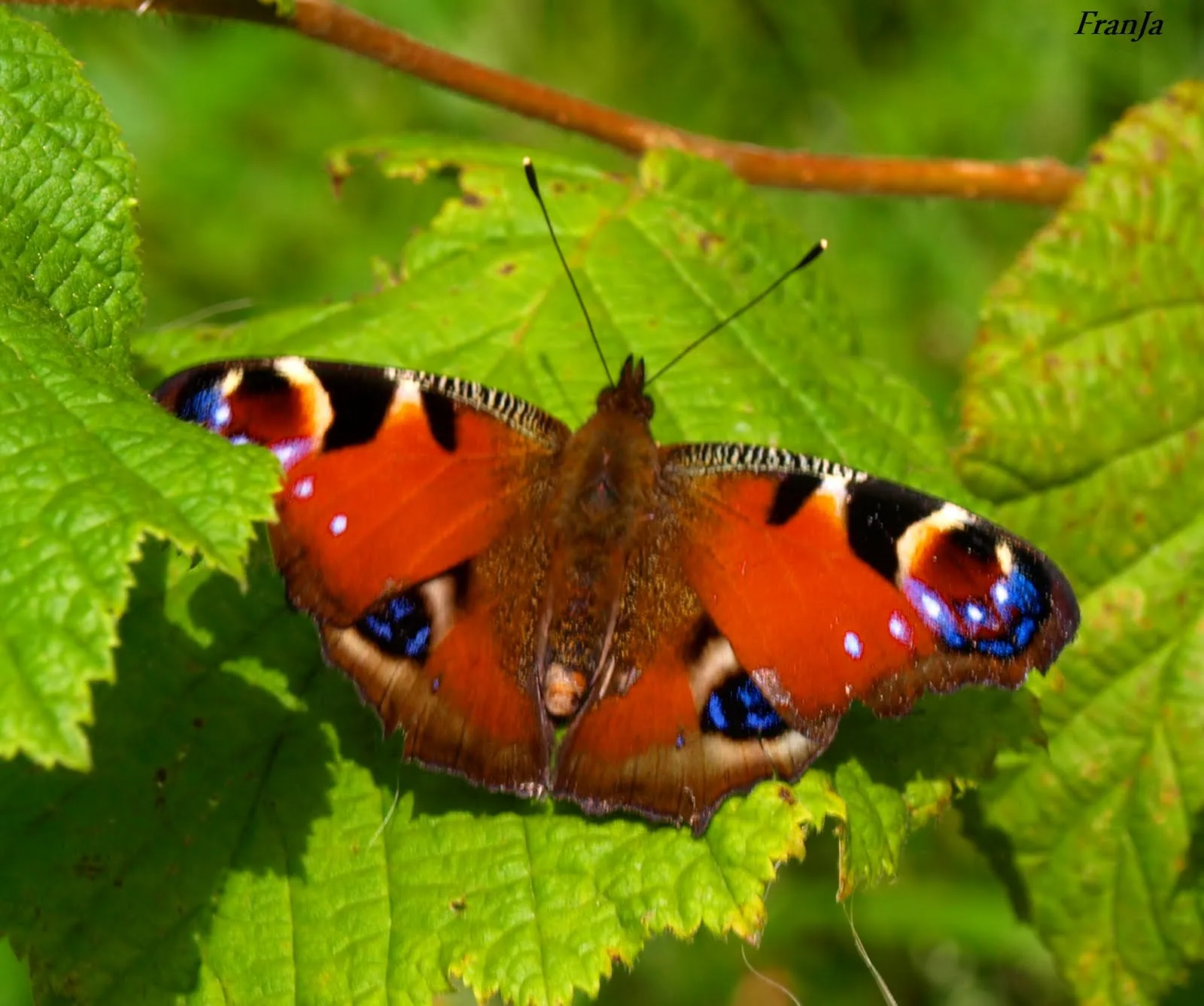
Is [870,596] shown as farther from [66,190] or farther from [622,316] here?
[66,190]

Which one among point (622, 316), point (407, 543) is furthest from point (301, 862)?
point (622, 316)

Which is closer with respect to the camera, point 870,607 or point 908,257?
point 870,607

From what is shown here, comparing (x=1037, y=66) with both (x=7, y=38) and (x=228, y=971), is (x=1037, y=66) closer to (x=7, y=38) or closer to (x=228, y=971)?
(x=7, y=38)

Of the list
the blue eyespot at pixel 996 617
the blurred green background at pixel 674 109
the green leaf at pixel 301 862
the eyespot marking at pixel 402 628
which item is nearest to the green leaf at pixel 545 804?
the green leaf at pixel 301 862

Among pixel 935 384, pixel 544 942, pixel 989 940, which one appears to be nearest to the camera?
pixel 544 942

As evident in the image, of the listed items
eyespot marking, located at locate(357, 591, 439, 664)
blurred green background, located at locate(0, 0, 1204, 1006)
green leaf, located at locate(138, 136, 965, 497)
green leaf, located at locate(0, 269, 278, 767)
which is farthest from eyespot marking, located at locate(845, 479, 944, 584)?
blurred green background, located at locate(0, 0, 1204, 1006)

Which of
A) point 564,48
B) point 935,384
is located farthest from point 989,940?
point 564,48
